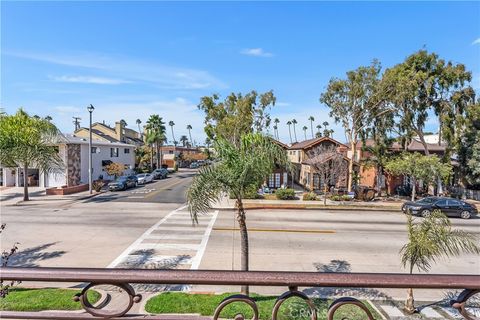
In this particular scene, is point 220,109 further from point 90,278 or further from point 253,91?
point 90,278

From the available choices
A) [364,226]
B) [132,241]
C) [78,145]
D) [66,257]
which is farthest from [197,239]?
[78,145]

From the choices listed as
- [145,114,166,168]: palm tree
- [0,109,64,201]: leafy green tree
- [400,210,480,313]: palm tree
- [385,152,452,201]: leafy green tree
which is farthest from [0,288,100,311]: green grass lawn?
[145,114,166,168]: palm tree

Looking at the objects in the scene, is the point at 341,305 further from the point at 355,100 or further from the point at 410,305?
the point at 355,100

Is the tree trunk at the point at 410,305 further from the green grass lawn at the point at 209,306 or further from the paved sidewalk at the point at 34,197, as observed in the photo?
the paved sidewalk at the point at 34,197

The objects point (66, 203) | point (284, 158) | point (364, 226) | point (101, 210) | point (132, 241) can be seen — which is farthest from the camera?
point (66, 203)

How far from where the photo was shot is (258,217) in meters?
21.6

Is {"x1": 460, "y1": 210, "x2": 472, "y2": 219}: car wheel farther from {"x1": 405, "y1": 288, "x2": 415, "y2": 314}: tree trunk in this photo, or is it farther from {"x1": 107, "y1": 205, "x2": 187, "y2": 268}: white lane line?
{"x1": 107, "y1": 205, "x2": 187, "y2": 268}: white lane line

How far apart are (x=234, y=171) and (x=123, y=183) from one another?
2870 centimetres

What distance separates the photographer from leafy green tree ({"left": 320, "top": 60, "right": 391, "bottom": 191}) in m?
28.8

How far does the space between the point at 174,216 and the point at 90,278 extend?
1970 centimetres

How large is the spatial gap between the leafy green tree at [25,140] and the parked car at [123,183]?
913 centimetres

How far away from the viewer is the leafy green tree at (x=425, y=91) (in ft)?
94.3

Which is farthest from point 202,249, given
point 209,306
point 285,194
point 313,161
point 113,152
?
point 113,152

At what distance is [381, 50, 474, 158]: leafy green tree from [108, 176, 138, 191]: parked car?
2847 centimetres
